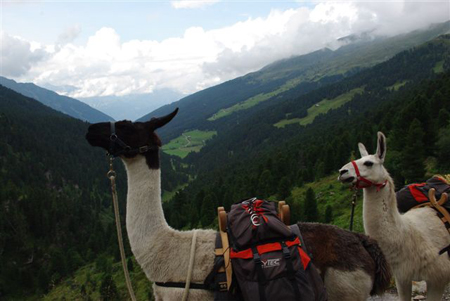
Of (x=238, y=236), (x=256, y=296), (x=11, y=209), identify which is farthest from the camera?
(x=11, y=209)

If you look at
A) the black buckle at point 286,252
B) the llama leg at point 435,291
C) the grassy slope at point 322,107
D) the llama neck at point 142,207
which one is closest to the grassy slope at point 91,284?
the llama leg at point 435,291

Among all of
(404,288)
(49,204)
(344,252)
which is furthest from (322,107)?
→ (344,252)

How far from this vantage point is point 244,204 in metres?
3.70

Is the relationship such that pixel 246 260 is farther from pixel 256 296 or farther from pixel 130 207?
pixel 130 207

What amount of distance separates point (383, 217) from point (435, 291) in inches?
67.9

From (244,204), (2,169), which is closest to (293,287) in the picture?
(244,204)

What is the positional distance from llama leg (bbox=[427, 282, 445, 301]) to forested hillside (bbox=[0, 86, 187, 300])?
159 feet

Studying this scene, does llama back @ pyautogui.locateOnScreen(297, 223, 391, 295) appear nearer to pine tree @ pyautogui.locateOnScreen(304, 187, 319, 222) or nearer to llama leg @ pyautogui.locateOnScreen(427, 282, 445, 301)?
llama leg @ pyautogui.locateOnScreen(427, 282, 445, 301)

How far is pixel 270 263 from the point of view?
3016 millimetres

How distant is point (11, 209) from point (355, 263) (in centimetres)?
9439

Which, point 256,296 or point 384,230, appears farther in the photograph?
point 384,230

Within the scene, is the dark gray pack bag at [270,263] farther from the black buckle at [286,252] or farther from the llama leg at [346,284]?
the llama leg at [346,284]

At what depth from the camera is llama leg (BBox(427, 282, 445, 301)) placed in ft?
17.3

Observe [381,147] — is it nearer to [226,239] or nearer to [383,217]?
[383,217]
